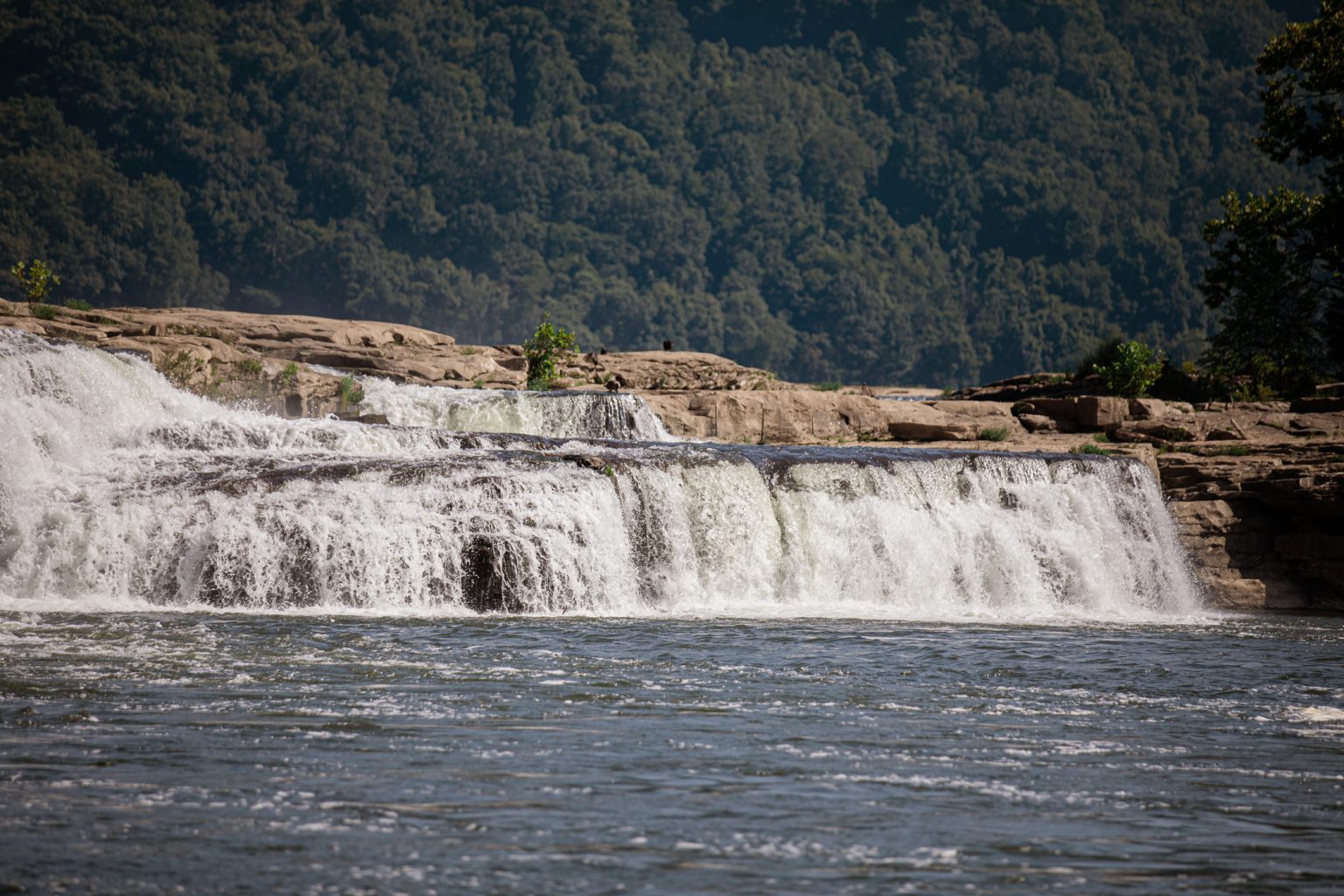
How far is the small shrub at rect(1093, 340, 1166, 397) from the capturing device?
3403 cm

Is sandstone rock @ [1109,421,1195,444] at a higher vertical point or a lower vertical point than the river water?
higher

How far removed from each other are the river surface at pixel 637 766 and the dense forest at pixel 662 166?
8686cm

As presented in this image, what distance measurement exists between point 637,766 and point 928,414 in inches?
936

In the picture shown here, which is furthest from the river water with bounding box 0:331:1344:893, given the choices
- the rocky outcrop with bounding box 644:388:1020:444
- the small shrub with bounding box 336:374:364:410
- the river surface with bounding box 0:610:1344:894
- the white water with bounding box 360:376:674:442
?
the rocky outcrop with bounding box 644:388:1020:444

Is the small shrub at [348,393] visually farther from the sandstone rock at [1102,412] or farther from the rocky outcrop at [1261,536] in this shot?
the rocky outcrop at [1261,536]

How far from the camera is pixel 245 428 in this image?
21094 mm

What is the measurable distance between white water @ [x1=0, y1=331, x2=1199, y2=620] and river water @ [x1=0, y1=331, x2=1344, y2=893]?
0.05 m

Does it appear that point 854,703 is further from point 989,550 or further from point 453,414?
point 453,414

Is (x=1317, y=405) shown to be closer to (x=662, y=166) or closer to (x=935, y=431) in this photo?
(x=935, y=431)

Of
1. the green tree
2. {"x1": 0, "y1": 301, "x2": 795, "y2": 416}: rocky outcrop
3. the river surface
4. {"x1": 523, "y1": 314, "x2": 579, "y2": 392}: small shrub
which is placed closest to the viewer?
the river surface

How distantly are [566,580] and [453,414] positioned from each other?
987cm

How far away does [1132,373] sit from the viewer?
3412cm

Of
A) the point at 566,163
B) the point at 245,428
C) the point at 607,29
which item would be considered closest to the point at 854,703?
the point at 245,428

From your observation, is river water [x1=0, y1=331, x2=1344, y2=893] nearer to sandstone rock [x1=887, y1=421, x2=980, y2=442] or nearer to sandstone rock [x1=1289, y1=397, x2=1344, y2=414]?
sandstone rock [x1=887, y1=421, x2=980, y2=442]
